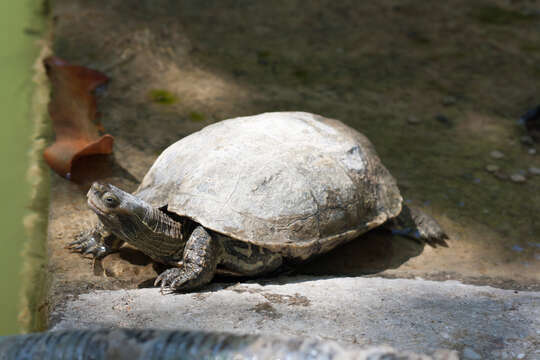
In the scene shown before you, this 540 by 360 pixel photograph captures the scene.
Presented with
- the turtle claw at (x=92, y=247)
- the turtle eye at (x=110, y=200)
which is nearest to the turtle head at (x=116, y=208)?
the turtle eye at (x=110, y=200)

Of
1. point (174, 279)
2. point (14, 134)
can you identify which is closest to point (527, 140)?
point (174, 279)

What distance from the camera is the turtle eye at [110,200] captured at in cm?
306

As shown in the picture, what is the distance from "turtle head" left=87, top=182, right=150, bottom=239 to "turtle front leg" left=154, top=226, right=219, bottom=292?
31 centimetres

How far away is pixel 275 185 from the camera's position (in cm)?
332

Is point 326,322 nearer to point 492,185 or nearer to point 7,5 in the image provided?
point 492,185

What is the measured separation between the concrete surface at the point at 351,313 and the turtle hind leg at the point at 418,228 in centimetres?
89

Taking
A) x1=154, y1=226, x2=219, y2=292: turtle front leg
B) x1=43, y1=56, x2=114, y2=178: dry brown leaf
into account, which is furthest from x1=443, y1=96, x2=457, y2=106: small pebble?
x1=154, y1=226, x2=219, y2=292: turtle front leg

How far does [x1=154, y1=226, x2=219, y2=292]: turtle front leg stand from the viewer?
314 cm

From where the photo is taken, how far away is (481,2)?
8031mm

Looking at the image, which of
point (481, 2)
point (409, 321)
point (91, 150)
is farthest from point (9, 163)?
point (481, 2)

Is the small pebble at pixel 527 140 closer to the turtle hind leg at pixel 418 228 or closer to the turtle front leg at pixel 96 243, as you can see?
the turtle hind leg at pixel 418 228

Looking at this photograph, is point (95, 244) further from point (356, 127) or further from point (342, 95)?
point (342, 95)

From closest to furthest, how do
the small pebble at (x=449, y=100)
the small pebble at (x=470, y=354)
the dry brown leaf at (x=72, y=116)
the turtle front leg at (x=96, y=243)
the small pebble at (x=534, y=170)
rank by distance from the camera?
the small pebble at (x=470, y=354) < the turtle front leg at (x=96, y=243) < the dry brown leaf at (x=72, y=116) < the small pebble at (x=534, y=170) < the small pebble at (x=449, y=100)

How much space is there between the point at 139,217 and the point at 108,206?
189 mm
